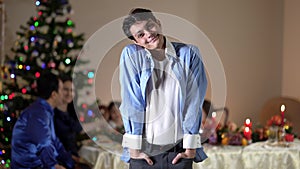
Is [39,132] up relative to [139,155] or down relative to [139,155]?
down

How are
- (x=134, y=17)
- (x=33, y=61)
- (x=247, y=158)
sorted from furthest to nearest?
(x=33, y=61)
(x=247, y=158)
(x=134, y=17)

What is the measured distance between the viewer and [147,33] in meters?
1.19

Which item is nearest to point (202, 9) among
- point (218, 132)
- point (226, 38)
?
point (226, 38)

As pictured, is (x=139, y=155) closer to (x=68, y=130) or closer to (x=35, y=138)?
(x=35, y=138)

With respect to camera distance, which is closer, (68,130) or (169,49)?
(169,49)

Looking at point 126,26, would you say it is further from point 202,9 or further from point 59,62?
point 202,9

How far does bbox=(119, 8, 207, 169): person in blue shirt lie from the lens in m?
1.21

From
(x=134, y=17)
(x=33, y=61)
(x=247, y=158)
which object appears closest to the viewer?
(x=134, y=17)

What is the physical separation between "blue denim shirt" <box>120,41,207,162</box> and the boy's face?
0.02 meters

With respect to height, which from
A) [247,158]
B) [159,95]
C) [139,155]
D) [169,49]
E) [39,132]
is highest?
[169,49]

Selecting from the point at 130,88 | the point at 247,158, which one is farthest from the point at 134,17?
the point at 247,158

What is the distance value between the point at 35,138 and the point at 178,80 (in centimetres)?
192

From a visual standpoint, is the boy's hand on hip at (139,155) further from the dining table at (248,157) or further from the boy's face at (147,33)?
the dining table at (248,157)

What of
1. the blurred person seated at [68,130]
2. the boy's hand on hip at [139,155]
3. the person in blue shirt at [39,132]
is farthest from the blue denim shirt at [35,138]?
the boy's hand on hip at [139,155]
